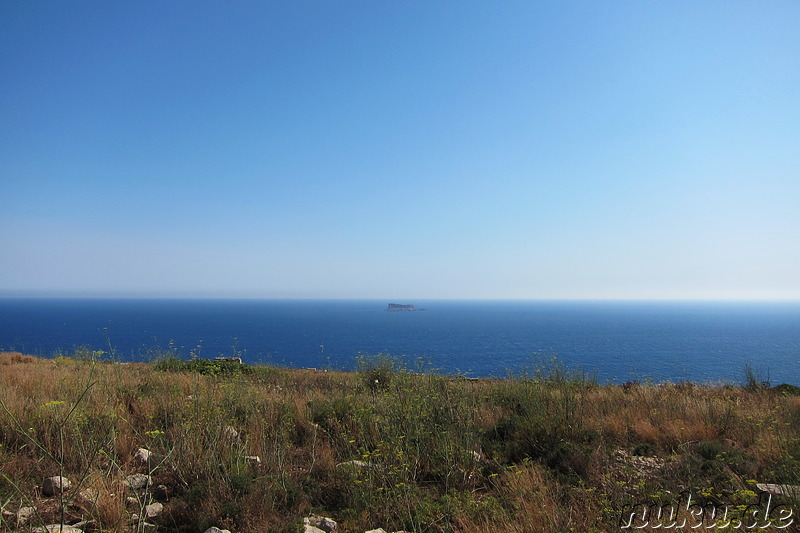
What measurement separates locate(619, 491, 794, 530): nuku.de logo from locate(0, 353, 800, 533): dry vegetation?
0.13 m

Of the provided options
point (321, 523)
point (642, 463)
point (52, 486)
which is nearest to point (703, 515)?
point (642, 463)

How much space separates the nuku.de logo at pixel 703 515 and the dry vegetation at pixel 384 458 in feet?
0.43

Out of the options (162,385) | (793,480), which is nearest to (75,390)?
(162,385)

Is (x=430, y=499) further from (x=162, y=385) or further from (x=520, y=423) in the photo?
(x=162, y=385)

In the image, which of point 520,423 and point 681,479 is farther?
point 520,423

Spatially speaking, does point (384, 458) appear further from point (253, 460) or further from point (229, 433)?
point (229, 433)

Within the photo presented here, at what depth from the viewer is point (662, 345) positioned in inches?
2707

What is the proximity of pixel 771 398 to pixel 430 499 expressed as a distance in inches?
438

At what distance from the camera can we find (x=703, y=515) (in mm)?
3609

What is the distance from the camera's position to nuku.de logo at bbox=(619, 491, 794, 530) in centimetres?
338

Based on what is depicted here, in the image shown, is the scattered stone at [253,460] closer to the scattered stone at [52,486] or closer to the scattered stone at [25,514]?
the scattered stone at [52,486]

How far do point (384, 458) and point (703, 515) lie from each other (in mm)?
3410

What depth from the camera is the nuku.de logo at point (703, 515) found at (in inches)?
133

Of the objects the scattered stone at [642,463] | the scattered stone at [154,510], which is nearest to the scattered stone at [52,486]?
the scattered stone at [154,510]
